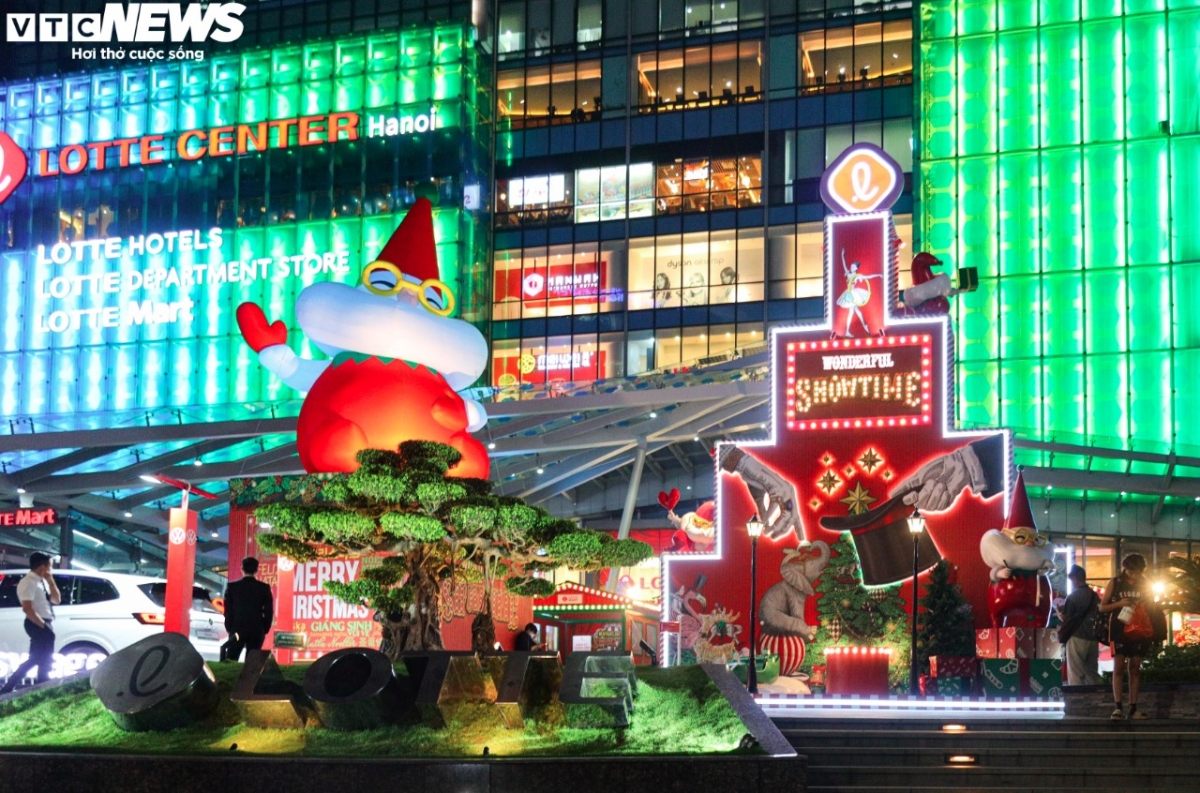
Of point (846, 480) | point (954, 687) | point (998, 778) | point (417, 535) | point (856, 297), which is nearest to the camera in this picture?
point (998, 778)

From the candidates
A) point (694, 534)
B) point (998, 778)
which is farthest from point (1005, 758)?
point (694, 534)

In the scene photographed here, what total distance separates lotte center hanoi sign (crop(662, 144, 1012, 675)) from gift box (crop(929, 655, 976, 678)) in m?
2.81

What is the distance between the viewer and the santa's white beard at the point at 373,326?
55.0 feet

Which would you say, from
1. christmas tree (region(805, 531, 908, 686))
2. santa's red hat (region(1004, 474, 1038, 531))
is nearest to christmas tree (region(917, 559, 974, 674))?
christmas tree (region(805, 531, 908, 686))

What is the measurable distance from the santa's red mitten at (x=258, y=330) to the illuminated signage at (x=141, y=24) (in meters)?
40.2

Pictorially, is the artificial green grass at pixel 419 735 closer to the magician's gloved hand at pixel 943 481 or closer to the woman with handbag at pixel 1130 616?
the woman with handbag at pixel 1130 616

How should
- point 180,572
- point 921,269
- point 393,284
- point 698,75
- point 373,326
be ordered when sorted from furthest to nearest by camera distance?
point 698,75 < point 921,269 < point 180,572 < point 393,284 < point 373,326

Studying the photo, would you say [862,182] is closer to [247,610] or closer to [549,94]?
[247,610]

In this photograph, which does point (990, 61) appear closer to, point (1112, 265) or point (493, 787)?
point (1112, 265)

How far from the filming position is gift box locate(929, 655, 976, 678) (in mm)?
20812

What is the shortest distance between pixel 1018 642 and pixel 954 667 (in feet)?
6.70

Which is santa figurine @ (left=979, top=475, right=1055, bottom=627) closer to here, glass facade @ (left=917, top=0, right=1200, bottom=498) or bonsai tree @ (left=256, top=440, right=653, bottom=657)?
bonsai tree @ (left=256, top=440, right=653, bottom=657)

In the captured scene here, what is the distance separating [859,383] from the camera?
975 inches

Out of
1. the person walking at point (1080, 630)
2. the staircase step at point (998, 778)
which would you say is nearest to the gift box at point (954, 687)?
the person walking at point (1080, 630)
